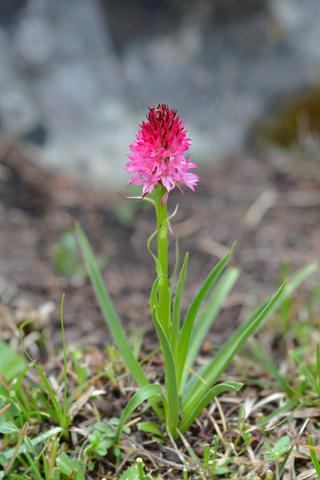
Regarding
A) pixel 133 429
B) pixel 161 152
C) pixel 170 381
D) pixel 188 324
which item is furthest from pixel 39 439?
pixel 161 152

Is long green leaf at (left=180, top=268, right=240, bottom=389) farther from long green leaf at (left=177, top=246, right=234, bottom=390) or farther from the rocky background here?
the rocky background

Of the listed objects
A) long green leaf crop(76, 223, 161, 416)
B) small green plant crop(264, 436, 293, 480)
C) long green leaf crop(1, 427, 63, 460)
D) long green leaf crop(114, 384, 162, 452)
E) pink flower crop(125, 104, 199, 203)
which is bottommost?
long green leaf crop(1, 427, 63, 460)

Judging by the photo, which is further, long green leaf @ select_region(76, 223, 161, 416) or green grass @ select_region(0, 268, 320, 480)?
long green leaf @ select_region(76, 223, 161, 416)

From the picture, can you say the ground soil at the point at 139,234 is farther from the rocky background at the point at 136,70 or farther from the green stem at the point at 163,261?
the green stem at the point at 163,261

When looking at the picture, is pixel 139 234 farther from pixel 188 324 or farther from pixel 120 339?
pixel 188 324

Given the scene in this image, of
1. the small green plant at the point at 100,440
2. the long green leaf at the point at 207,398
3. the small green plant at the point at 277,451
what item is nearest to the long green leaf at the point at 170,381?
the long green leaf at the point at 207,398

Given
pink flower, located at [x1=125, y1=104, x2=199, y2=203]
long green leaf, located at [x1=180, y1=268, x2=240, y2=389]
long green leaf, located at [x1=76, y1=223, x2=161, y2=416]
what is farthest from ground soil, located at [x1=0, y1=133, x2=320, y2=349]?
pink flower, located at [x1=125, y1=104, x2=199, y2=203]

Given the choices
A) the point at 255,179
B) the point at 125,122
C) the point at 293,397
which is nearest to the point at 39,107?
the point at 125,122
